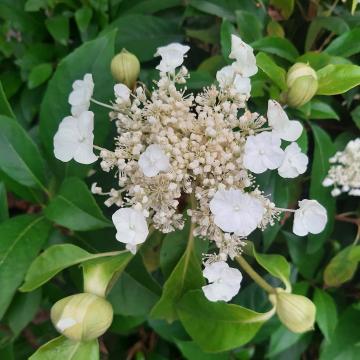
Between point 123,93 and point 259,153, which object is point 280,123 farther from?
point 123,93

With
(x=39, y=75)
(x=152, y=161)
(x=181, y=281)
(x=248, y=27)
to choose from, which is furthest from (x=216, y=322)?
(x=39, y=75)

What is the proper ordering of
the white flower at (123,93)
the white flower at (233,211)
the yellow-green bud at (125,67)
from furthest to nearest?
the yellow-green bud at (125,67)
the white flower at (123,93)
the white flower at (233,211)

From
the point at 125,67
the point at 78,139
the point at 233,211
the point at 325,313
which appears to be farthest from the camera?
the point at 325,313

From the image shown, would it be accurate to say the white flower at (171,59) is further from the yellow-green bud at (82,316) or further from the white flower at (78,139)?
the yellow-green bud at (82,316)

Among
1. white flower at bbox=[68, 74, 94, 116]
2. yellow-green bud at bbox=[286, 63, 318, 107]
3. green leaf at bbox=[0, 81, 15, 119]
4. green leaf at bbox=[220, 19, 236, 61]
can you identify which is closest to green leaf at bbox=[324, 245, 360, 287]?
yellow-green bud at bbox=[286, 63, 318, 107]

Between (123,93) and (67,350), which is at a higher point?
(123,93)

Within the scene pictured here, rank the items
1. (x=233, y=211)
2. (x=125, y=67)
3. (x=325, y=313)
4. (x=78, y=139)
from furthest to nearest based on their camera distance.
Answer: (x=325, y=313), (x=125, y=67), (x=78, y=139), (x=233, y=211)

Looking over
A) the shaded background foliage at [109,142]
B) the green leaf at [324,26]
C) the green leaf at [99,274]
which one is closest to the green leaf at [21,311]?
the shaded background foliage at [109,142]
